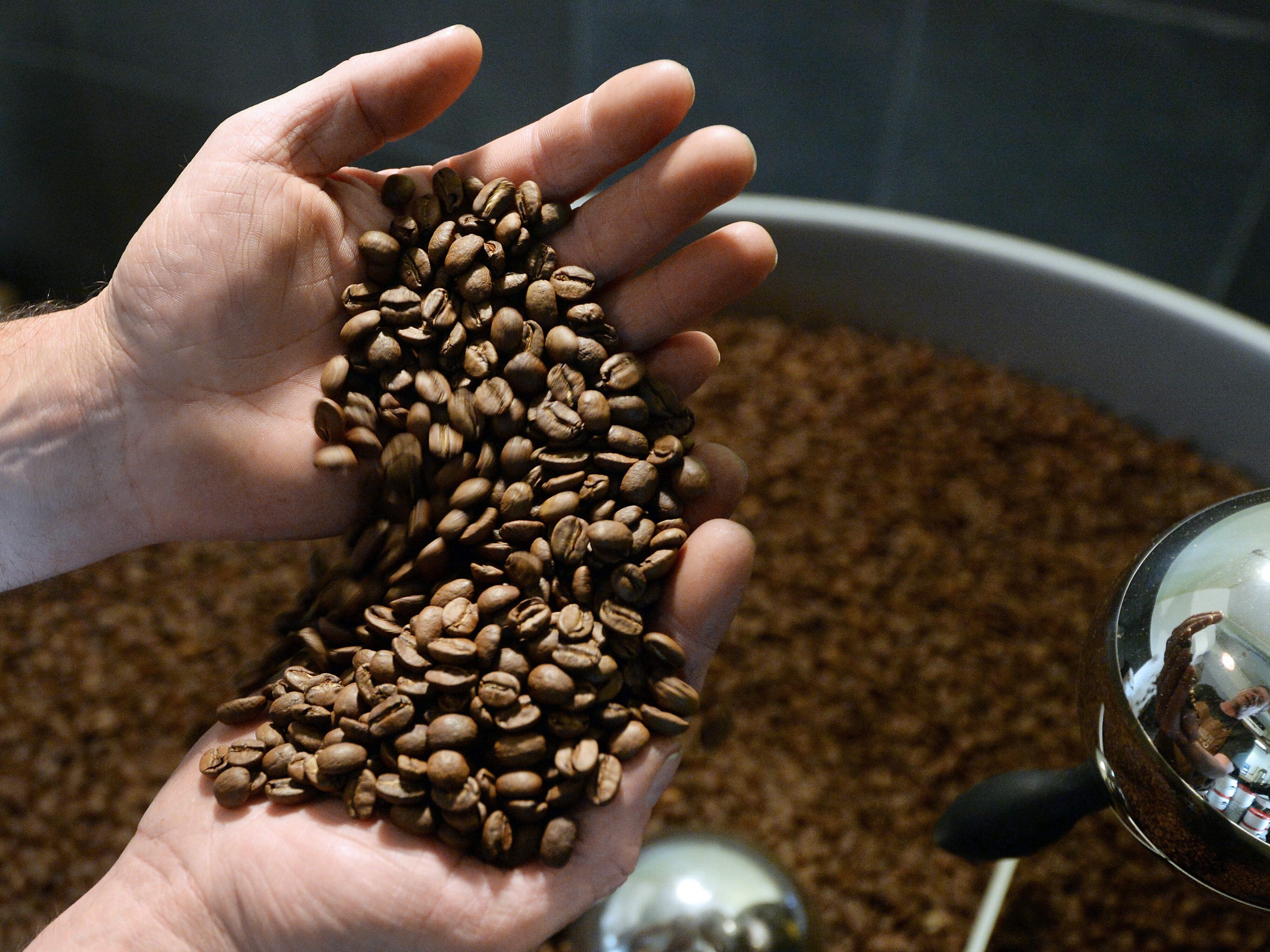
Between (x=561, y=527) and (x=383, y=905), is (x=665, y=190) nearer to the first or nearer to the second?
(x=561, y=527)


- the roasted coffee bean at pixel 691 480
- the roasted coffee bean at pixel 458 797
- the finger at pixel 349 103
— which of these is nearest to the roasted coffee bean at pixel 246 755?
the roasted coffee bean at pixel 458 797

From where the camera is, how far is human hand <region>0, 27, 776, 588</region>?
Answer: 1.12m

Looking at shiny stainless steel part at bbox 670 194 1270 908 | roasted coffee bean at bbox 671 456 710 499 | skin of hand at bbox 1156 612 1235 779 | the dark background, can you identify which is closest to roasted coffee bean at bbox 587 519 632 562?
roasted coffee bean at bbox 671 456 710 499

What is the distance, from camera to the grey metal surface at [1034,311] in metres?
1.84

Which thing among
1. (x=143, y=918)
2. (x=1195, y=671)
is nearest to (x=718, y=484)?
(x=1195, y=671)

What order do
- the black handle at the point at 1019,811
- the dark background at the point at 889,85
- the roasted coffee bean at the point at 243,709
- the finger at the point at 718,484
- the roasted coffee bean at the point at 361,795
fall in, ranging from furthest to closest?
the dark background at the point at 889,85 < the finger at the point at 718,484 < the roasted coffee bean at the point at 243,709 < the roasted coffee bean at the point at 361,795 < the black handle at the point at 1019,811

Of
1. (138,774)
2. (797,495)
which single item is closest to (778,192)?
(797,495)

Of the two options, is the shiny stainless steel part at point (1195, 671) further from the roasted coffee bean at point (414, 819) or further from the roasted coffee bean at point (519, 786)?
the roasted coffee bean at point (414, 819)

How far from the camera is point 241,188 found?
1.11 m

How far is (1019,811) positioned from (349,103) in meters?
1.04

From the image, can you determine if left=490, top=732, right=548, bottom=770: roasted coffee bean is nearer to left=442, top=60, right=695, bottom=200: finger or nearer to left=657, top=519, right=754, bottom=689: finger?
left=657, top=519, right=754, bottom=689: finger

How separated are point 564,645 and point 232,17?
2129 millimetres

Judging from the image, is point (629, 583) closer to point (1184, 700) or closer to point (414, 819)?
point (414, 819)

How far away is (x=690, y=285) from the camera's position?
4.03 ft
